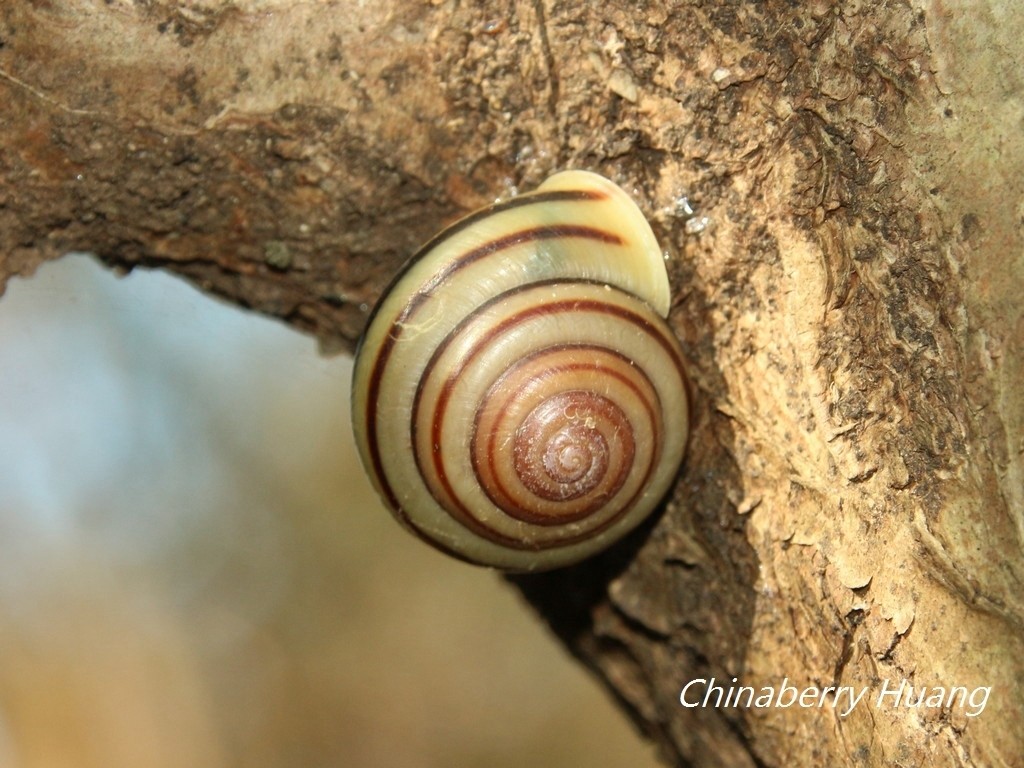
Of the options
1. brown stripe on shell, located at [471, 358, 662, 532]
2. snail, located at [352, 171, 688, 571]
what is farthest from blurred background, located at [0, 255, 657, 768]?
brown stripe on shell, located at [471, 358, 662, 532]

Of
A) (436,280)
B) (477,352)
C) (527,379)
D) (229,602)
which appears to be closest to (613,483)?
(527,379)

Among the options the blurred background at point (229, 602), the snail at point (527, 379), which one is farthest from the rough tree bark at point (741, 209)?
the blurred background at point (229, 602)

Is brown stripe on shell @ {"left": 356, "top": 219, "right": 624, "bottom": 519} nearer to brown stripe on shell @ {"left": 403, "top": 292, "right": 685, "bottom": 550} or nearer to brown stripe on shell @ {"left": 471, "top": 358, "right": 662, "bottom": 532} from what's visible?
brown stripe on shell @ {"left": 403, "top": 292, "right": 685, "bottom": 550}

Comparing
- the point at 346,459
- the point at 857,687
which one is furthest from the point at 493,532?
the point at 346,459

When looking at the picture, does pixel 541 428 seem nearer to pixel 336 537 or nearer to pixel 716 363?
pixel 716 363

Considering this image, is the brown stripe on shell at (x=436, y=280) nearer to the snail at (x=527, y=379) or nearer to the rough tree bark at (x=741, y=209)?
the snail at (x=527, y=379)

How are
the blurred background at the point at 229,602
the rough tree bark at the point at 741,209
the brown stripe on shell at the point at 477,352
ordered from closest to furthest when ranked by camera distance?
the rough tree bark at the point at 741,209 → the brown stripe on shell at the point at 477,352 → the blurred background at the point at 229,602
